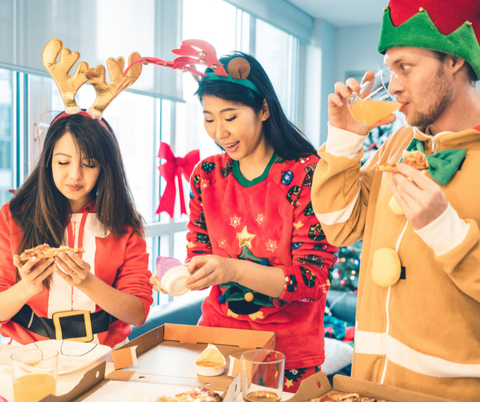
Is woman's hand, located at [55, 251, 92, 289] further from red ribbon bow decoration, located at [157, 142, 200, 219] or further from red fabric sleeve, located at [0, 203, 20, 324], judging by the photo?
red ribbon bow decoration, located at [157, 142, 200, 219]

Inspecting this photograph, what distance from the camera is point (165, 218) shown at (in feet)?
11.3

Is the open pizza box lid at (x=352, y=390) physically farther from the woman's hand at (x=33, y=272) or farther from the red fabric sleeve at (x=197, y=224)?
the woman's hand at (x=33, y=272)

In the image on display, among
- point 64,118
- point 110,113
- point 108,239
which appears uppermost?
point 110,113

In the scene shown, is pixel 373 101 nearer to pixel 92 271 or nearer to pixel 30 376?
pixel 30 376

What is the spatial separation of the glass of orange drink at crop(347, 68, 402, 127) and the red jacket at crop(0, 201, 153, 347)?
36.2 inches

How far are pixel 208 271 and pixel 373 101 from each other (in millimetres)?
595

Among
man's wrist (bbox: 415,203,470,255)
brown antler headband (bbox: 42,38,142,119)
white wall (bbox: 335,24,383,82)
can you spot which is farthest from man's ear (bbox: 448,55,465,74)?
white wall (bbox: 335,24,383,82)

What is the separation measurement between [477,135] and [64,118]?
1.25 metres

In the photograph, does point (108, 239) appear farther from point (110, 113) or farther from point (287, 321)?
point (110, 113)

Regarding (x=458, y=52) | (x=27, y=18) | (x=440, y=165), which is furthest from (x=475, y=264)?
(x=27, y=18)

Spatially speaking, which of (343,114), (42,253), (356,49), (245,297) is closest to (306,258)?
(245,297)

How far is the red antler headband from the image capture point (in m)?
1.29

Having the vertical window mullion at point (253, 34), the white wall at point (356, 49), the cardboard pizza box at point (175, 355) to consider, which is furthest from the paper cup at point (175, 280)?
the white wall at point (356, 49)

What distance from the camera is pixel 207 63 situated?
51.9 inches
